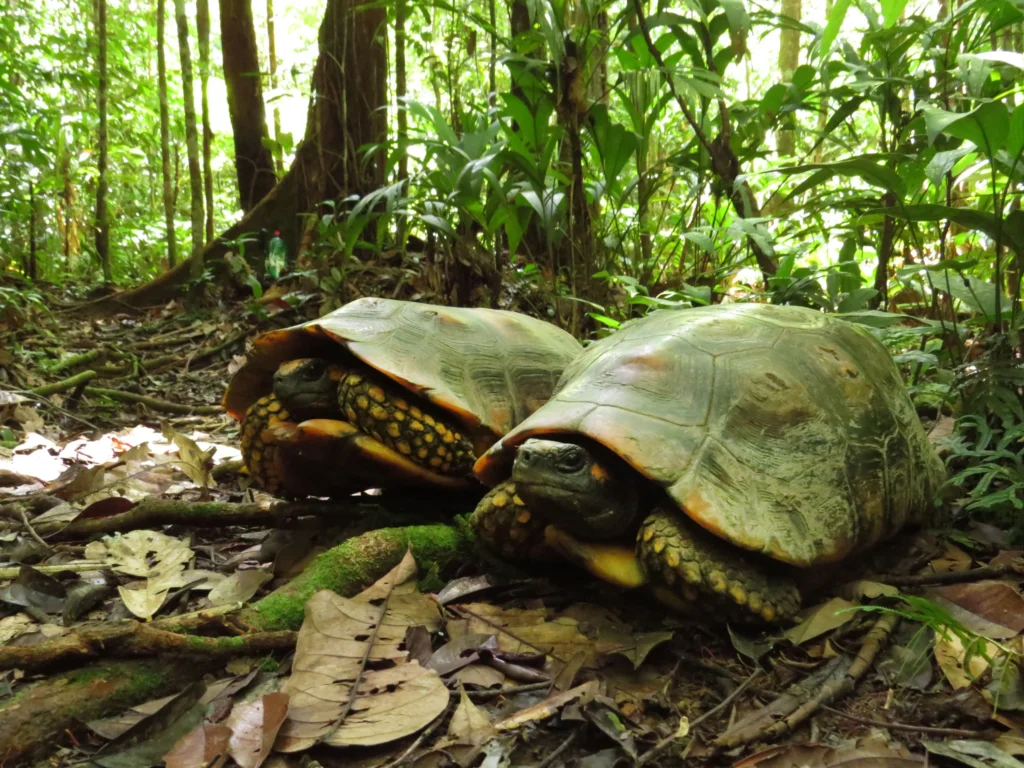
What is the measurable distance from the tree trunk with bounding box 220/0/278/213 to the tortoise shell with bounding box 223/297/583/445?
6.24 metres

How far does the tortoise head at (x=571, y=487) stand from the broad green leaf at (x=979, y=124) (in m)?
1.24

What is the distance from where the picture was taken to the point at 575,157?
3613 mm

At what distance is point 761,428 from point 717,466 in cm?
23

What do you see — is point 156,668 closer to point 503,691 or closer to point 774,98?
point 503,691

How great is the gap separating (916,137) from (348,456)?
9.36ft

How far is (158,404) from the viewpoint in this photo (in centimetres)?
477

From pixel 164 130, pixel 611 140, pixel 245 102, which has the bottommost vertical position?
pixel 611 140

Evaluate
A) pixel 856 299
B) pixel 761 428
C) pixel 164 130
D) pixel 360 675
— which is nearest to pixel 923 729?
pixel 761 428

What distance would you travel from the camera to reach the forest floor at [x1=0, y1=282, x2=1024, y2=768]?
1.44m

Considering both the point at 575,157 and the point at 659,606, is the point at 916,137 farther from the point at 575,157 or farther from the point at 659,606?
the point at 659,606

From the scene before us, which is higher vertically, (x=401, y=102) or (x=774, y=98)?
(x=401, y=102)

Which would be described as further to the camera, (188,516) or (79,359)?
(79,359)

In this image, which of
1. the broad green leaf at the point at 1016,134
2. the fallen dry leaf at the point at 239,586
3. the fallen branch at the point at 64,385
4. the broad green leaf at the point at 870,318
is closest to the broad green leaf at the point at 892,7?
the broad green leaf at the point at 1016,134

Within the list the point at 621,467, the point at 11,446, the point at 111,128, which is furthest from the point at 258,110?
the point at 621,467
